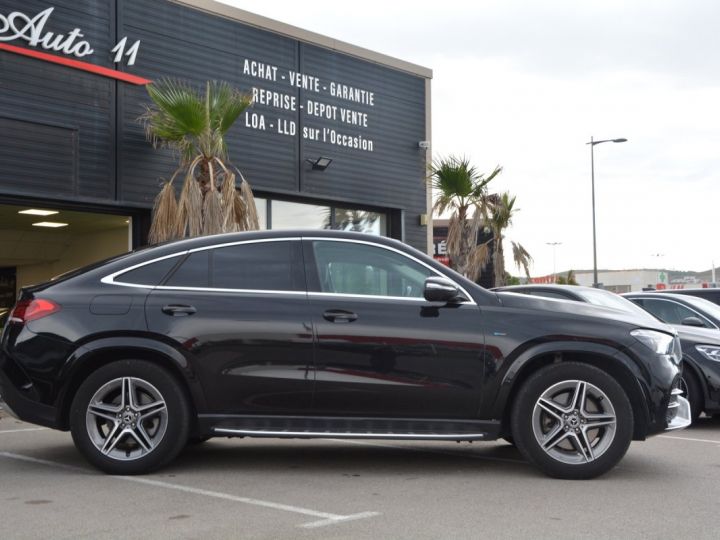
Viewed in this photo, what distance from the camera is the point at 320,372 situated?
6.12 metres

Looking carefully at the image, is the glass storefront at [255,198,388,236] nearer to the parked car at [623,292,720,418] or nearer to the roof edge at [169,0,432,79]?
the roof edge at [169,0,432,79]

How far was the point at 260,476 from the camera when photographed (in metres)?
6.22

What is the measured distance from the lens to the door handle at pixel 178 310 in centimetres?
618

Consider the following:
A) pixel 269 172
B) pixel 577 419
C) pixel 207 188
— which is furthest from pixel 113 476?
pixel 269 172

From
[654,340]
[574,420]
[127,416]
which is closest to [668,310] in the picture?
[654,340]

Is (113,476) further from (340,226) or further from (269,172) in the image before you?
(340,226)

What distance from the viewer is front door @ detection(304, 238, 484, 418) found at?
612cm

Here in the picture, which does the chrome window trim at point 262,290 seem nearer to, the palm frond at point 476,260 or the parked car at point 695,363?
the parked car at point 695,363

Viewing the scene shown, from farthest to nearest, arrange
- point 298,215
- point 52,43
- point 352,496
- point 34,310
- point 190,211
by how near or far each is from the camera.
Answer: point 298,215 → point 52,43 → point 190,211 → point 34,310 → point 352,496

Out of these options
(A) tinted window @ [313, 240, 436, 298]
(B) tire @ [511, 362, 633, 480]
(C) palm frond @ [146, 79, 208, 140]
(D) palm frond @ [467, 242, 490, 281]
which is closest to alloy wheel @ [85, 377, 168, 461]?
(A) tinted window @ [313, 240, 436, 298]

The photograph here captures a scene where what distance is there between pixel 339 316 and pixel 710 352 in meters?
4.94

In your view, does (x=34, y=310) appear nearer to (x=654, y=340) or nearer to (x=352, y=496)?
(x=352, y=496)

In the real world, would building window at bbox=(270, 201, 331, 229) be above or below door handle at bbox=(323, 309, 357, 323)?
above

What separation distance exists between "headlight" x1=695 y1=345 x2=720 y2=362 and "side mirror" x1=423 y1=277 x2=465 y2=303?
14.3 feet
